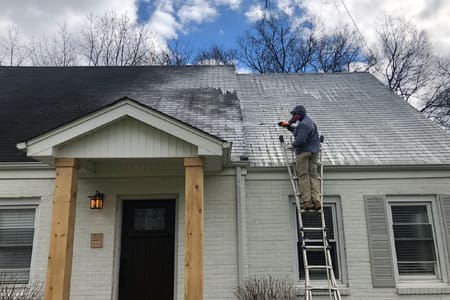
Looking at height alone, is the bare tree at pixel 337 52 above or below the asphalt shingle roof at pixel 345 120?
above

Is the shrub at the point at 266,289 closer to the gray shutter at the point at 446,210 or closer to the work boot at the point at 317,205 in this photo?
the work boot at the point at 317,205

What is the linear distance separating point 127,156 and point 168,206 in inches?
70.4

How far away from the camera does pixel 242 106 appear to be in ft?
29.4

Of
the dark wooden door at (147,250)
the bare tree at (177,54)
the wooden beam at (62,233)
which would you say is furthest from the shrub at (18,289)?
the bare tree at (177,54)

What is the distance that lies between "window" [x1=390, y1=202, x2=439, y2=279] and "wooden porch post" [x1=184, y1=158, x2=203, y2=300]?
11.8 feet

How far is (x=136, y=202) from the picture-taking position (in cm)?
698

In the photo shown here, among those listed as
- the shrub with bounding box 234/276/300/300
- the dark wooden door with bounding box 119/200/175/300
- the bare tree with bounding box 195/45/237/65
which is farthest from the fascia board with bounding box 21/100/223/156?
the bare tree with bounding box 195/45/237/65

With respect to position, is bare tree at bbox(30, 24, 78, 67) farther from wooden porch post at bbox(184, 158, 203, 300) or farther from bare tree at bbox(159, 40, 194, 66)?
wooden porch post at bbox(184, 158, 203, 300)

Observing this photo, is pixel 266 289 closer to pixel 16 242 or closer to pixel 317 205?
pixel 317 205

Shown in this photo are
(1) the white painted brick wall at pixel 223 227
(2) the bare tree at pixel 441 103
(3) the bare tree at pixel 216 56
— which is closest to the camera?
(1) the white painted brick wall at pixel 223 227

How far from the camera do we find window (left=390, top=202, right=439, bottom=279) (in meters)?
6.75

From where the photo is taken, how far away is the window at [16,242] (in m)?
6.58

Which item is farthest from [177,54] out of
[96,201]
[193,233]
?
[193,233]

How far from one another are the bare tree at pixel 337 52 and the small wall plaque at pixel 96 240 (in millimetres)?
16789
